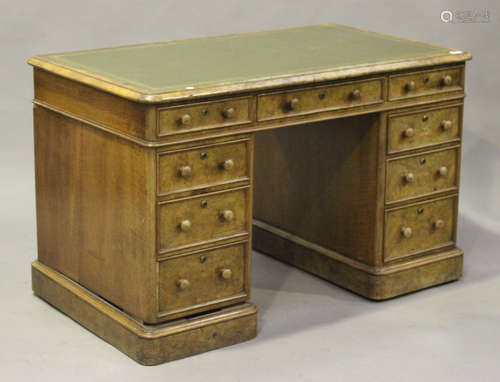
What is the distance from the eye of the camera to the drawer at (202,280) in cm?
466

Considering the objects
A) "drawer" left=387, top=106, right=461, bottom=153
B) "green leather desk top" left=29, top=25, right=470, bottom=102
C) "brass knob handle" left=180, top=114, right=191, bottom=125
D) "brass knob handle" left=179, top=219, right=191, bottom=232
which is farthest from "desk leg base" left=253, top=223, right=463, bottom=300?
"brass knob handle" left=180, top=114, right=191, bottom=125

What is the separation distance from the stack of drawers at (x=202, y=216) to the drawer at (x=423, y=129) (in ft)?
2.30

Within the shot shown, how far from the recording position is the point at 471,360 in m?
4.73

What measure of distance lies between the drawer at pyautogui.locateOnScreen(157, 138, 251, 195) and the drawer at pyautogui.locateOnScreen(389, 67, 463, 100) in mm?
702

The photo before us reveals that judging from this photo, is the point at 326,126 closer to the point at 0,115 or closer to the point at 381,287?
the point at 381,287

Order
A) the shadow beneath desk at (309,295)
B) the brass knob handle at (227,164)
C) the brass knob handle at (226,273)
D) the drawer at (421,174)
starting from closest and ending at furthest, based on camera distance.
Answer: the brass knob handle at (227,164) → the brass knob handle at (226,273) → the shadow beneath desk at (309,295) → the drawer at (421,174)

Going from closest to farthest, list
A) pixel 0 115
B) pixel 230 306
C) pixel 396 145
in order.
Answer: pixel 230 306 < pixel 396 145 < pixel 0 115

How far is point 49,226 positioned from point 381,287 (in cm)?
130

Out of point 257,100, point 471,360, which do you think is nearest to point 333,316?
point 471,360

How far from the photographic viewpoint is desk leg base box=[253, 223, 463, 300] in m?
5.27

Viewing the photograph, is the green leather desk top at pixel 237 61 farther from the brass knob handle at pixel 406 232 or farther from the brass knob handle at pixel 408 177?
the brass knob handle at pixel 406 232

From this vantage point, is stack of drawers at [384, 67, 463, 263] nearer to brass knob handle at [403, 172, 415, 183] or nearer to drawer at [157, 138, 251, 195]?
brass knob handle at [403, 172, 415, 183]

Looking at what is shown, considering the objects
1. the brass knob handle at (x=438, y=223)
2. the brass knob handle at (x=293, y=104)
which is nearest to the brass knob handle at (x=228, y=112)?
the brass knob handle at (x=293, y=104)

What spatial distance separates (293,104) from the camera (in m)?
4.79
